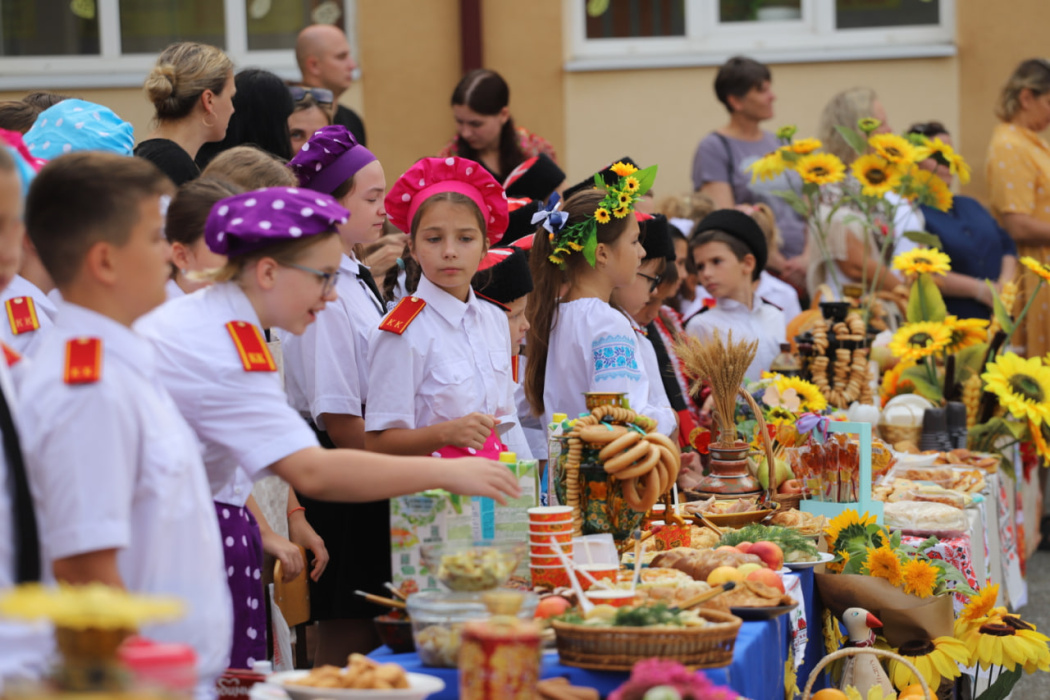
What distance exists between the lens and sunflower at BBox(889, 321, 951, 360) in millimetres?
5734

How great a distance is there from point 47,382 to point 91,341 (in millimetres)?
90

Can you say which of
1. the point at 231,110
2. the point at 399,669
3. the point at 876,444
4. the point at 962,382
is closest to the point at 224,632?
the point at 399,669

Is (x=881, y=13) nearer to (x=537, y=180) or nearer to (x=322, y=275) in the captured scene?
(x=537, y=180)

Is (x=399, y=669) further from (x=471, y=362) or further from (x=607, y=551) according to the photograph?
(x=471, y=362)

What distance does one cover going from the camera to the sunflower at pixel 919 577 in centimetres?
373

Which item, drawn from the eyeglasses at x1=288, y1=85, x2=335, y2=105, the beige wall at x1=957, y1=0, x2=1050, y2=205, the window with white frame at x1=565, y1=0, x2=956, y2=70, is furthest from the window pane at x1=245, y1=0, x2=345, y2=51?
the beige wall at x1=957, y1=0, x2=1050, y2=205

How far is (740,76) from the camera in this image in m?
7.74

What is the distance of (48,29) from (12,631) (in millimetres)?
8203

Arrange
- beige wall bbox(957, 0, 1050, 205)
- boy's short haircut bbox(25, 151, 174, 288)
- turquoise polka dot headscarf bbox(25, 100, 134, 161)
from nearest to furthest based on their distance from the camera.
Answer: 1. boy's short haircut bbox(25, 151, 174, 288)
2. turquoise polka dot headscarf bbox(25, 100, 134, 161)
3. beige wall bbox(957, 0, 1050, 205)

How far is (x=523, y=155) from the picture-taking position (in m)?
6.60

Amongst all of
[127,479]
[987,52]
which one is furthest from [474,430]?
[987,52]

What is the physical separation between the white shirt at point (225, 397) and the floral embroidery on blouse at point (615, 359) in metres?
1.82

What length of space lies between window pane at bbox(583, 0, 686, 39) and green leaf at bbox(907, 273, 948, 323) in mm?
3891

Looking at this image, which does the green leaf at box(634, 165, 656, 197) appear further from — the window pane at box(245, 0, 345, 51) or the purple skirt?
the window pane at box(245, 0, 345, 51)
